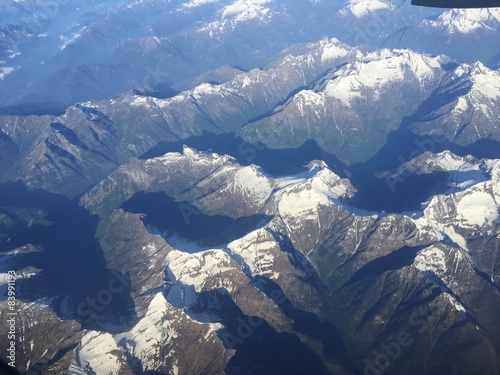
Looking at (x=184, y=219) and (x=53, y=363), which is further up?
(x=53, y=363)

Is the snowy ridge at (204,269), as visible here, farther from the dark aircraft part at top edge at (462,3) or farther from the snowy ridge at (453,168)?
the dark aircraft part at top edge at (462,3)

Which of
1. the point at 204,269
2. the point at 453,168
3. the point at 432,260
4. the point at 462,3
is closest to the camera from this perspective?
the point at 462,3

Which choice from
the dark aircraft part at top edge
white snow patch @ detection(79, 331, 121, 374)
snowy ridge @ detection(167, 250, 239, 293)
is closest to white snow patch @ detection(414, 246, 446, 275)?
snowy ridge @ detection(167, 250, 239, 293)

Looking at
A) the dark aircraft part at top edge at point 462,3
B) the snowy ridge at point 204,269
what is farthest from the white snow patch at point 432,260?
the dark aircraft part at top edge at point 462,3

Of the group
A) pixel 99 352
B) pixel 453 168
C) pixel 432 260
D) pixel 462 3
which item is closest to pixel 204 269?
pixel 99 352

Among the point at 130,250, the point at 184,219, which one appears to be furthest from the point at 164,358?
the point at 184,219

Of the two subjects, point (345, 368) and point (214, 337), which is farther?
point (345, 368)

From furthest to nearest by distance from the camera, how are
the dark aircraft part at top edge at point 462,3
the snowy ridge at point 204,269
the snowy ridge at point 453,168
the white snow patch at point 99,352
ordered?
1. the snowy ridge at point 453,168
2. the snowy ridge at point 204,269
3. the white snow patch at point 99,352
4. the dark aircraft part at top edge at point 462,3

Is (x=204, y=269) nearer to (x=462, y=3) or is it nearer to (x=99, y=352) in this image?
(x=99, y=352)

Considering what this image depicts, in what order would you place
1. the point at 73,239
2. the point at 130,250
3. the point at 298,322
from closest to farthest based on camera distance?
1. the point at 298,322
2. the point at 130,250
3. the point at 73,239

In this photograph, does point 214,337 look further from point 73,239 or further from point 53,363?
point 73,239

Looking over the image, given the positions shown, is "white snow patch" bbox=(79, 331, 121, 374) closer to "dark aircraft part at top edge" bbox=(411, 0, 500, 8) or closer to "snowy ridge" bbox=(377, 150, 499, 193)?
"dark aircraft part at top edge" bbox=(411, 0, 500, 8)
